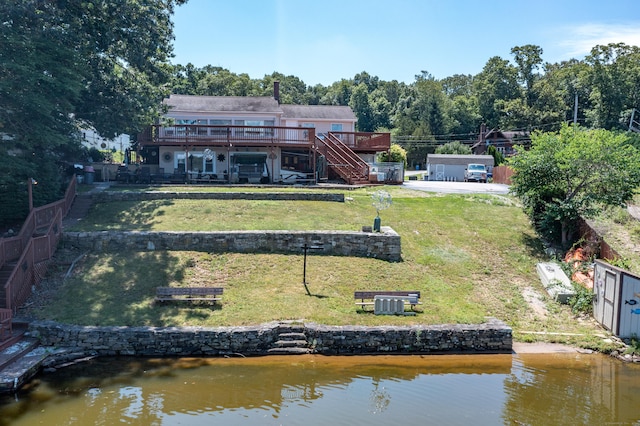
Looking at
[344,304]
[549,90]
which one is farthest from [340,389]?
[549,90]

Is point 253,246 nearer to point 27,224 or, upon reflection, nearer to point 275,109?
point 27,224

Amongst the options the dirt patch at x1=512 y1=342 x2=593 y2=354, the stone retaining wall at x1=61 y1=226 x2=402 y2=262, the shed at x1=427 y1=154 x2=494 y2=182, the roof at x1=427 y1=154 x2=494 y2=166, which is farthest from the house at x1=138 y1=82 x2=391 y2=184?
the roof at x1=427 y1=154 x2=494 y2=166

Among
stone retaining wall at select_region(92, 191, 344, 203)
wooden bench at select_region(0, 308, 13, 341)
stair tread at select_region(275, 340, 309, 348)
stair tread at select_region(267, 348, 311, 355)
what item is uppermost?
stone retaining wall at select_region(92, 191, 344, 203)

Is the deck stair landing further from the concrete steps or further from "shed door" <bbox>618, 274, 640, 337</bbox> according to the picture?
the concrete steps

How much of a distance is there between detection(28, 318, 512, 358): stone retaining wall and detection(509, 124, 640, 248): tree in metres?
8.11

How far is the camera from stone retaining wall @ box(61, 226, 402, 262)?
707 inches

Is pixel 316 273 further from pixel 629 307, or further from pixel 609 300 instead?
pixel 629 307

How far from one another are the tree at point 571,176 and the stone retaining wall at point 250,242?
6840 mm

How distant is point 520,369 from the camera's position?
42.9 feet

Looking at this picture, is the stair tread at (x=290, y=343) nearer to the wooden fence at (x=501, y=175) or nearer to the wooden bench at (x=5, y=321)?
the wooden bench at (x=5, y=321)

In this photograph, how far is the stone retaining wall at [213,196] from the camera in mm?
22906

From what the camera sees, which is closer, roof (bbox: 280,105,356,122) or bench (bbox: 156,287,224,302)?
bench (bbox: 156,287,224,302)

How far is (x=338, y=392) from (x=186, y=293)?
5900mm

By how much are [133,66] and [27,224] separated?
10.1m
